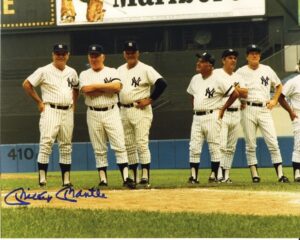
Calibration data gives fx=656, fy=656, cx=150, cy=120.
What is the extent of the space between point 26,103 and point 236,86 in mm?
11205

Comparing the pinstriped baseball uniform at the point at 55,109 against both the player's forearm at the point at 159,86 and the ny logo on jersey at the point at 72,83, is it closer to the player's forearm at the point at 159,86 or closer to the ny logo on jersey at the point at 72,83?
the ny logo on jersey at the point at 72,83

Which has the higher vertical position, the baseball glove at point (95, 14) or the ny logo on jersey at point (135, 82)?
the baseball glove at point (95, 14)

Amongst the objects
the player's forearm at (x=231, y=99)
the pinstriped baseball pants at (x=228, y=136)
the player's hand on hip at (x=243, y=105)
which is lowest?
the pinstriped baseball pants at (x=228, y=136)

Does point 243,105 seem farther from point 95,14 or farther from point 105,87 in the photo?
point 95,14

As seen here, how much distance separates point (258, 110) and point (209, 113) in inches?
20.5

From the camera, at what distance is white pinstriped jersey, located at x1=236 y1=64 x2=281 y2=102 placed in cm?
615

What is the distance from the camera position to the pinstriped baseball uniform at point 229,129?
622cm

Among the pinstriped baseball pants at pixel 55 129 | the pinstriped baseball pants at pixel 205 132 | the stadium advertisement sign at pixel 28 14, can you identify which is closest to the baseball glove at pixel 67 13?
the stadium advertisement sign at pixel 28 14

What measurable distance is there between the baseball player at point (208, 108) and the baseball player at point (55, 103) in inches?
46.6

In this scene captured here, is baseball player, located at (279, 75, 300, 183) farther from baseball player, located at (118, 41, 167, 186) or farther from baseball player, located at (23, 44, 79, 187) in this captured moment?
baseball player, located at (23, 44, 79, 187)

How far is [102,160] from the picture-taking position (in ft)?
18.2

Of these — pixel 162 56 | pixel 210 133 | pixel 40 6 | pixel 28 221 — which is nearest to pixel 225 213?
pixel 28 221
